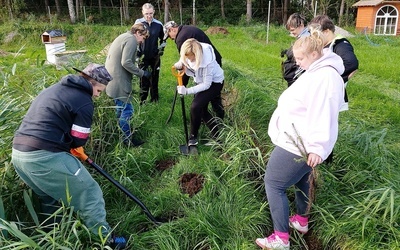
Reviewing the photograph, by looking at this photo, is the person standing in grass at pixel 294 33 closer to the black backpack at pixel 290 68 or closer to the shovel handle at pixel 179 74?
the black backpack at pixel 290 68

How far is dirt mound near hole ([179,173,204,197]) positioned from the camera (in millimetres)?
3125

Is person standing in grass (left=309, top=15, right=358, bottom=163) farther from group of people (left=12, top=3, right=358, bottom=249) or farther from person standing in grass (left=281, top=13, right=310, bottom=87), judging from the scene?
group of people (left=12, top=3, right=358, bottom=249)

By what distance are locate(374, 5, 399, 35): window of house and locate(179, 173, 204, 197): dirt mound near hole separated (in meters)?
19.4

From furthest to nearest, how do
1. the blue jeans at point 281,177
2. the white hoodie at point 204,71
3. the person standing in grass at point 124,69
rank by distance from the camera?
1. the person standing in grass at point 124,69
2. the white hoodie at point 204,71
3. the blue jeans at point 281,177

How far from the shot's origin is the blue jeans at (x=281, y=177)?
2.16m

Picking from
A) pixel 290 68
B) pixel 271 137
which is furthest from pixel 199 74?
pixel 271 137

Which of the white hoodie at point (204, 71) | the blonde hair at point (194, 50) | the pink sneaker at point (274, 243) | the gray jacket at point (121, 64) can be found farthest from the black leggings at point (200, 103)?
the pink sneaker at point (274, 243)

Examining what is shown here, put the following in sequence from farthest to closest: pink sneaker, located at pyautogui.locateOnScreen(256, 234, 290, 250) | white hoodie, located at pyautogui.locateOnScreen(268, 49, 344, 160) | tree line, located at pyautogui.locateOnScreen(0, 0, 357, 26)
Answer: tree line, located at pyautogui.locateOnScreen(0, 0, 357, 26) < pink sneaker, located at pyautogui.locateOnScreen(256, 234, 290, 250) < white hoodie, located at pyautogui.locateOnScreen(268, 49, 344, 160)

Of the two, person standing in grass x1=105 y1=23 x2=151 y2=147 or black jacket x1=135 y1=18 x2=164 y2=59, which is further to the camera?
black jacket x1=135 y1=18 x2=164 y2=59

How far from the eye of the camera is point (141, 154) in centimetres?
380

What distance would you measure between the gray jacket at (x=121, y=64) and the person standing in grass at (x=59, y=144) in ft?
5.33

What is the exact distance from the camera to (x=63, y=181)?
7.39 feet

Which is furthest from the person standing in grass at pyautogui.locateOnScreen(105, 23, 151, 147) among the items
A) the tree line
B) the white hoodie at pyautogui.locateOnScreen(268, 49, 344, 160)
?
the tree line

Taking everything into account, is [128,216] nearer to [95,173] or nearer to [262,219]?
[95,173]
